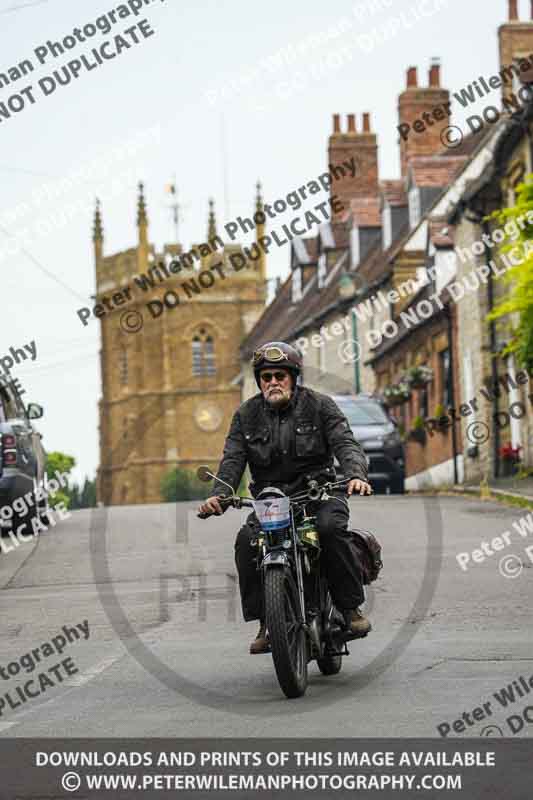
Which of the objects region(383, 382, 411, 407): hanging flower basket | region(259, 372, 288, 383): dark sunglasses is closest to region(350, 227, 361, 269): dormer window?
region(383, 382, 411, 407): hanging flower basket

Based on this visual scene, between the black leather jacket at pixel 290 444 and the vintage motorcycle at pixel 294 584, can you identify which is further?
the black leather jacket at pixel 290 444

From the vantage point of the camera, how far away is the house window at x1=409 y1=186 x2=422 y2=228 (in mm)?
47781

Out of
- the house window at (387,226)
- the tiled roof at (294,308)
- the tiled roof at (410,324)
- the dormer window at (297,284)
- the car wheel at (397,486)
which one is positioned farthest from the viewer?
the dormer window at (297,284)

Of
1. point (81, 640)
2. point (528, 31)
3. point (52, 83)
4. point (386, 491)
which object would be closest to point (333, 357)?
point (528, 31)

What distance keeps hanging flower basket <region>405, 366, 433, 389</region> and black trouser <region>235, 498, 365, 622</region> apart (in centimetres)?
3231

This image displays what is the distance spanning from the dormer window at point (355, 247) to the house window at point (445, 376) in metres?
16.0

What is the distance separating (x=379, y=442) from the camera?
32.0 m

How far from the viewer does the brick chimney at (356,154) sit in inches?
2344

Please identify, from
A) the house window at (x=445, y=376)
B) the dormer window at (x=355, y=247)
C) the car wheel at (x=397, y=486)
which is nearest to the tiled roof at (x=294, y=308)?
the dormer window at (x=355, y=247)

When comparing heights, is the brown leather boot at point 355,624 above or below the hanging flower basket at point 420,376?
below

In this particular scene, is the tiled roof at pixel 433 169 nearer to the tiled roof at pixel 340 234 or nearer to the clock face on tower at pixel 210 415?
the tiled roof at pixel 340 234

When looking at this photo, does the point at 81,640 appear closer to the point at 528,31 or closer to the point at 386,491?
the point at 386,491

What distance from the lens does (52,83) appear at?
20.5 m

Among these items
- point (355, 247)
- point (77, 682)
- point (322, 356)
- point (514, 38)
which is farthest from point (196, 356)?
point (77, 682)
